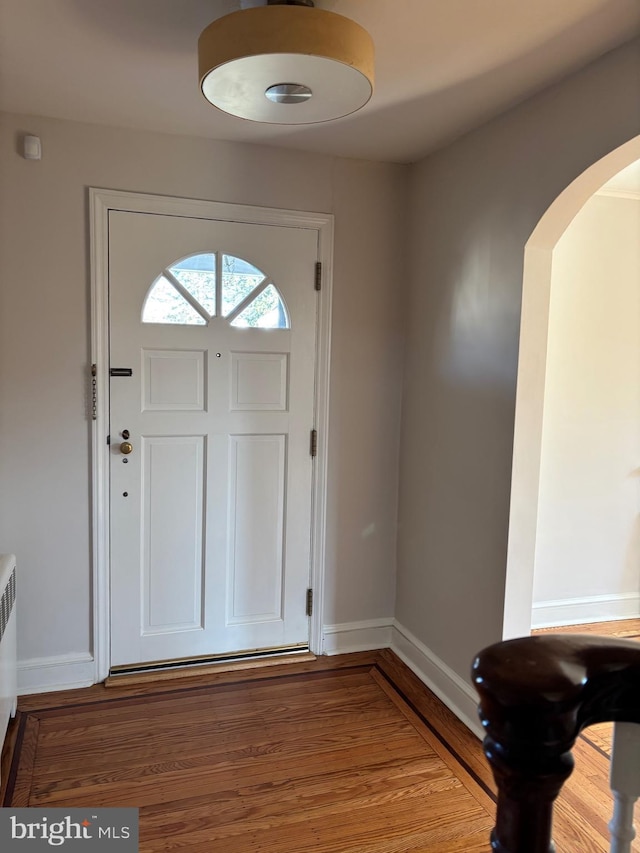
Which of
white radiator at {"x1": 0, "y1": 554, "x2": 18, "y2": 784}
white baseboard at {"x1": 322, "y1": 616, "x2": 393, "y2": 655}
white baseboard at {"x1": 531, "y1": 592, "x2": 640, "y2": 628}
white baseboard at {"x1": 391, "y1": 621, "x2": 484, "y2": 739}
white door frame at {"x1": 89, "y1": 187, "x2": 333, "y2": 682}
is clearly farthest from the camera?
white baseboard at {"x1": 531, "y1": 592, "x2": 640, "y2": 628}

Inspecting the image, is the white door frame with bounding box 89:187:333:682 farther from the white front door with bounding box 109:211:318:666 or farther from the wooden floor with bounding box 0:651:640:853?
the wooden floor with bounding box 0:651:640:853

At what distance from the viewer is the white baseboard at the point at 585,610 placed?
3.43m

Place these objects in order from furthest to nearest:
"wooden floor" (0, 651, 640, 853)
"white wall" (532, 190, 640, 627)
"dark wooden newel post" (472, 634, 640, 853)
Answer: "white wall" (532, 190, 640, 627) → "wooden floor" (0, 651, 640, 853) → "dark wooden newel post" (472, 634, 640, 853)

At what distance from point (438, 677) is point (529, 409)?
1.29 meters

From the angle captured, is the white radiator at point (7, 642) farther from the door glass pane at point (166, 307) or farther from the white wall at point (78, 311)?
the door glass pane at point (166, 307)

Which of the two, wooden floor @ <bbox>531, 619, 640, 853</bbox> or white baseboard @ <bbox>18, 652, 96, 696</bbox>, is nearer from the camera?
wooden floor @ <bbox>531, 619, 640, 853</bbox>

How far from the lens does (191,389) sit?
279 centimetres

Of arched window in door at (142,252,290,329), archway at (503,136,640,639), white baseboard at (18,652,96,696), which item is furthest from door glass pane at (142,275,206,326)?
white baseboard at (18,652,96,696)

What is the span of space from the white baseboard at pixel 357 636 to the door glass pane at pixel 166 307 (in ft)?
5.35

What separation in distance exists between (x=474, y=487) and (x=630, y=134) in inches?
52.5

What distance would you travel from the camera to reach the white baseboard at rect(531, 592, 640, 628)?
3426mm

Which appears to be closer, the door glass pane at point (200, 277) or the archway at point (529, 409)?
the archway at point (529, 409)

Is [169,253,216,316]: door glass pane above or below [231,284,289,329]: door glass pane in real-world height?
above

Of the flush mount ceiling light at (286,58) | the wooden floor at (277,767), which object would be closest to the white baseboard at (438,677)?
the wooden floor at (277,767)
